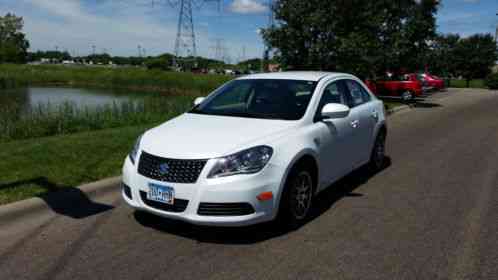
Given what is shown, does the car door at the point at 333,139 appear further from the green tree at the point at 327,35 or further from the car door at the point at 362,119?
the green tree at the point at 327,35

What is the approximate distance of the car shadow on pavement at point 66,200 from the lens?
5105 mm

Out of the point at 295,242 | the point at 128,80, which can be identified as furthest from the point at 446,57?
the point at 295,242

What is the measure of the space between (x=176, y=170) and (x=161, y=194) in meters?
0.27

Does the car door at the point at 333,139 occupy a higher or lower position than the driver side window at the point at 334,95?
lower

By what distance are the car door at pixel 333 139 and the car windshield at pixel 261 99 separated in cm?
25

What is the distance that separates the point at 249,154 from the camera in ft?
13.5

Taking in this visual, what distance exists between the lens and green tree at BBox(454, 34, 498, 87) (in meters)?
46.2

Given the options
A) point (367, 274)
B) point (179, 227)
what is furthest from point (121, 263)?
point (367, 274)

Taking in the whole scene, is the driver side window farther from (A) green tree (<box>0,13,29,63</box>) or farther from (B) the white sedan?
(A) green tree (<box>0,13,29,63</box>)

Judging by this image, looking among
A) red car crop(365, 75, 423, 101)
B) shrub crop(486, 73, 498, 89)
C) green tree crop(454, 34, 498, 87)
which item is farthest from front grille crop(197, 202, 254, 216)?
green tree crop(454, 34, 498, 87)

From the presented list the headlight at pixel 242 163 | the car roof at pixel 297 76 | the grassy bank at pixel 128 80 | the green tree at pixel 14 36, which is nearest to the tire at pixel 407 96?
the grassy bank at pixel 128 80

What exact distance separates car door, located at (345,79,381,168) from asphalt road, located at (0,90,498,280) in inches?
20.6

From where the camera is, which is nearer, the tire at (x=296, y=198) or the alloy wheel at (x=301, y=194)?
the tire at (x=296, y=198)

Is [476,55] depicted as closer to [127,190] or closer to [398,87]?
[398,87]
